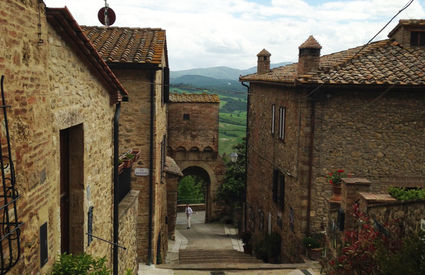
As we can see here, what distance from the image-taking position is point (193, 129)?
2497 cm

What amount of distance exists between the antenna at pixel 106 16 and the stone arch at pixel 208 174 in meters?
12.0

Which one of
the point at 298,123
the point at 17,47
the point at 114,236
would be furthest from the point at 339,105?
the point at 17,47

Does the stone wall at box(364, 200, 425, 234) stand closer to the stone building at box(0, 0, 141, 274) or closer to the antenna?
the stone building at box(0, 0, 141, 274)

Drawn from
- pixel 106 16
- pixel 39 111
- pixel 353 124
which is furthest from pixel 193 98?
pixel 39 111

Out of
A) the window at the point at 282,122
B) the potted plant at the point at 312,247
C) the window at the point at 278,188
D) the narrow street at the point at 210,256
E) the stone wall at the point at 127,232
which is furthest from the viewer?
the window at the point at 278,188

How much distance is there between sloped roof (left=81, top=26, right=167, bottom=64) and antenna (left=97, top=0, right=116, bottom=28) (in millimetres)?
Result: 577

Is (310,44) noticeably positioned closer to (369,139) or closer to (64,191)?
(369,139)

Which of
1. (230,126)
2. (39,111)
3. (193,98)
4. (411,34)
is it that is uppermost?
(411,34)

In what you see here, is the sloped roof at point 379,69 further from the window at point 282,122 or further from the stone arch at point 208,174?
the stone arch at point 208,174

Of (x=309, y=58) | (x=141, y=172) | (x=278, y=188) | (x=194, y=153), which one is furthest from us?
(x=194, y=153)

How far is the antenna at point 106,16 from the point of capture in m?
14.9

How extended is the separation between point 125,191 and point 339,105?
6.58 meters

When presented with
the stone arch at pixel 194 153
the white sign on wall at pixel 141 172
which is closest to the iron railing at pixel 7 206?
the white sign on wall at pixel 141 172

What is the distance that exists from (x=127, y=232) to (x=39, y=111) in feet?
17.6
